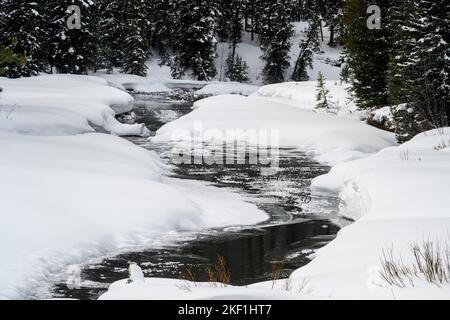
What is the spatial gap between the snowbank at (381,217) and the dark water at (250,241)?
0.65 m

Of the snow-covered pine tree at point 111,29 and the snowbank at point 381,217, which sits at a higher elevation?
the snow-covered pine tree at point 111,29

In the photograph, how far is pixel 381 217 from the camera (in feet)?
24.7

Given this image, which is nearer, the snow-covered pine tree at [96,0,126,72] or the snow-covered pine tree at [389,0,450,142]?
the snow-covered pine tree at [389,0,450,142]

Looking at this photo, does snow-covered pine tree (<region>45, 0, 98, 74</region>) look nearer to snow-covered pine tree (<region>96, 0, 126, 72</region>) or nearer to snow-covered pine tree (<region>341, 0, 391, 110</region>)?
snow-covered pine tree (<region>96, 0, 126, 72</region>)

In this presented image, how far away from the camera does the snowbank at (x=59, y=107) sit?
50.6 feet

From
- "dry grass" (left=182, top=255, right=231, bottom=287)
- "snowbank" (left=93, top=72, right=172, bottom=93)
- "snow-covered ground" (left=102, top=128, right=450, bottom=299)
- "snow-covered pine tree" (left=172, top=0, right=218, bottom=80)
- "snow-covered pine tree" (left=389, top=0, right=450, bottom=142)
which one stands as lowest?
"dry grass" (left=182, top=255, right=231, bottom=287)

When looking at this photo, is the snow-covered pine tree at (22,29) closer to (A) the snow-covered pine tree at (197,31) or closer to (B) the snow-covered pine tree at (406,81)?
(A) the snow-covered pine tree at (197,31)

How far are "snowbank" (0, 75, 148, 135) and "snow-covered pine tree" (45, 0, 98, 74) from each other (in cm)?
1141

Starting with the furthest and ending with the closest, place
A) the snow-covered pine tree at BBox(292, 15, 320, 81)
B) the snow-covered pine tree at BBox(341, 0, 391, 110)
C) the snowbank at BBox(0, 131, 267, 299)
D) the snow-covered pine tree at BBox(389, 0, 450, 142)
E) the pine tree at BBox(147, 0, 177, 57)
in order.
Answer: the pine tree at BBox(147, 0, 177, 57) → the snow-covered pine tree at BBox(292, 15, 320, 81) → the snow-covered pine tree at BBox(341, 0, 391, 110) → the snow-covered pine tree at BBox(389, 0, 450, 142) → the snowbank at BBox(0, 131, 267, 299)

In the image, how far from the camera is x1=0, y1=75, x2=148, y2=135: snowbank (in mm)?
15422

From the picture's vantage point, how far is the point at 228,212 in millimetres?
9805

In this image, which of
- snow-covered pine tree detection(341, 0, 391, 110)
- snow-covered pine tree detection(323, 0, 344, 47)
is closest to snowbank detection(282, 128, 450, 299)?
snow-covered pine tree detection(341, 0, 391, 110)

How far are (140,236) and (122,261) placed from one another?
3.16ft

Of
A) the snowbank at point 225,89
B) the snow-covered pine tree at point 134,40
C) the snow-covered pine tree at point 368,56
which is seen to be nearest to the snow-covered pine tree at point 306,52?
the snowbank at point 225,89
